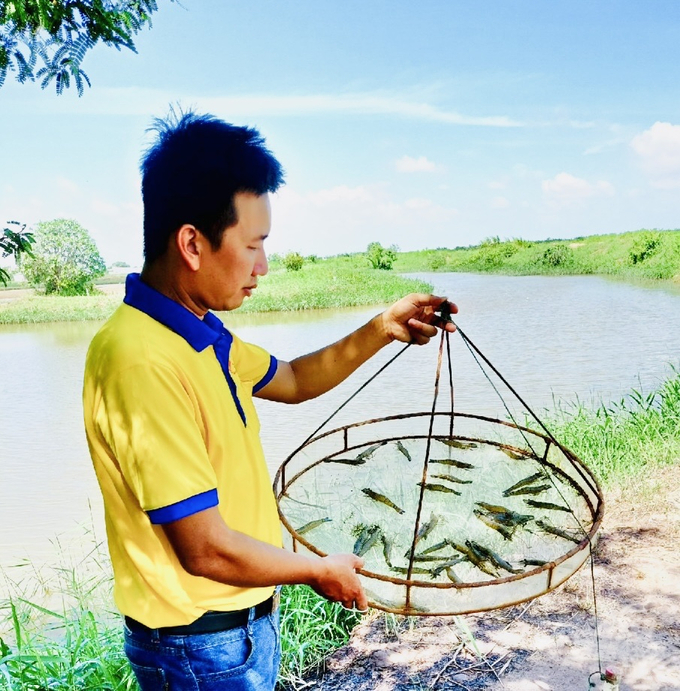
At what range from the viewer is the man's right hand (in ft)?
3.91

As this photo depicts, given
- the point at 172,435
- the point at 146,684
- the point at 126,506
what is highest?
the point at 172,435

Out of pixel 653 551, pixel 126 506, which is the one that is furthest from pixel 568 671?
pixel 126 506

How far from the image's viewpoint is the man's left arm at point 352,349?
68.4 inches

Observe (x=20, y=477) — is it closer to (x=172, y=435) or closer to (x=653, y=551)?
(x=653, y=551)

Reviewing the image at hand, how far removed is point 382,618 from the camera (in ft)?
9.83

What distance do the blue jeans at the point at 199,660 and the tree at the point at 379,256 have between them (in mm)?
29672

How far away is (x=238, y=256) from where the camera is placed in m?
1.17

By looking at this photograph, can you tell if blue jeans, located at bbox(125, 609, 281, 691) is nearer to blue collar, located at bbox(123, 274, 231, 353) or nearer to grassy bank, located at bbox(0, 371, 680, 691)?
blue collar, located at bbox(123, 274, 231, 353)

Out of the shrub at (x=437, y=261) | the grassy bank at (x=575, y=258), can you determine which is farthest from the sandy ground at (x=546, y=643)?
the shrub at (x=437, y=261)

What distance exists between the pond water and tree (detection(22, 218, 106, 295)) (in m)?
7.86

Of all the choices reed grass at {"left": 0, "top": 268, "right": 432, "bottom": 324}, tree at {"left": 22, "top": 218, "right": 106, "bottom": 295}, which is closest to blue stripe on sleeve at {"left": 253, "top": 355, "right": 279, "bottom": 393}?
reed grass at {"left": 0, "top": 268, "right": 432, "bottom": 324}

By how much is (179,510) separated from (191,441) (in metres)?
0.11

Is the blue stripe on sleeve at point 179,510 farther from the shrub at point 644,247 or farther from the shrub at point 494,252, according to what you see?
the shrub at point 494,252

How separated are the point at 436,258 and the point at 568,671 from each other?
112 feet
